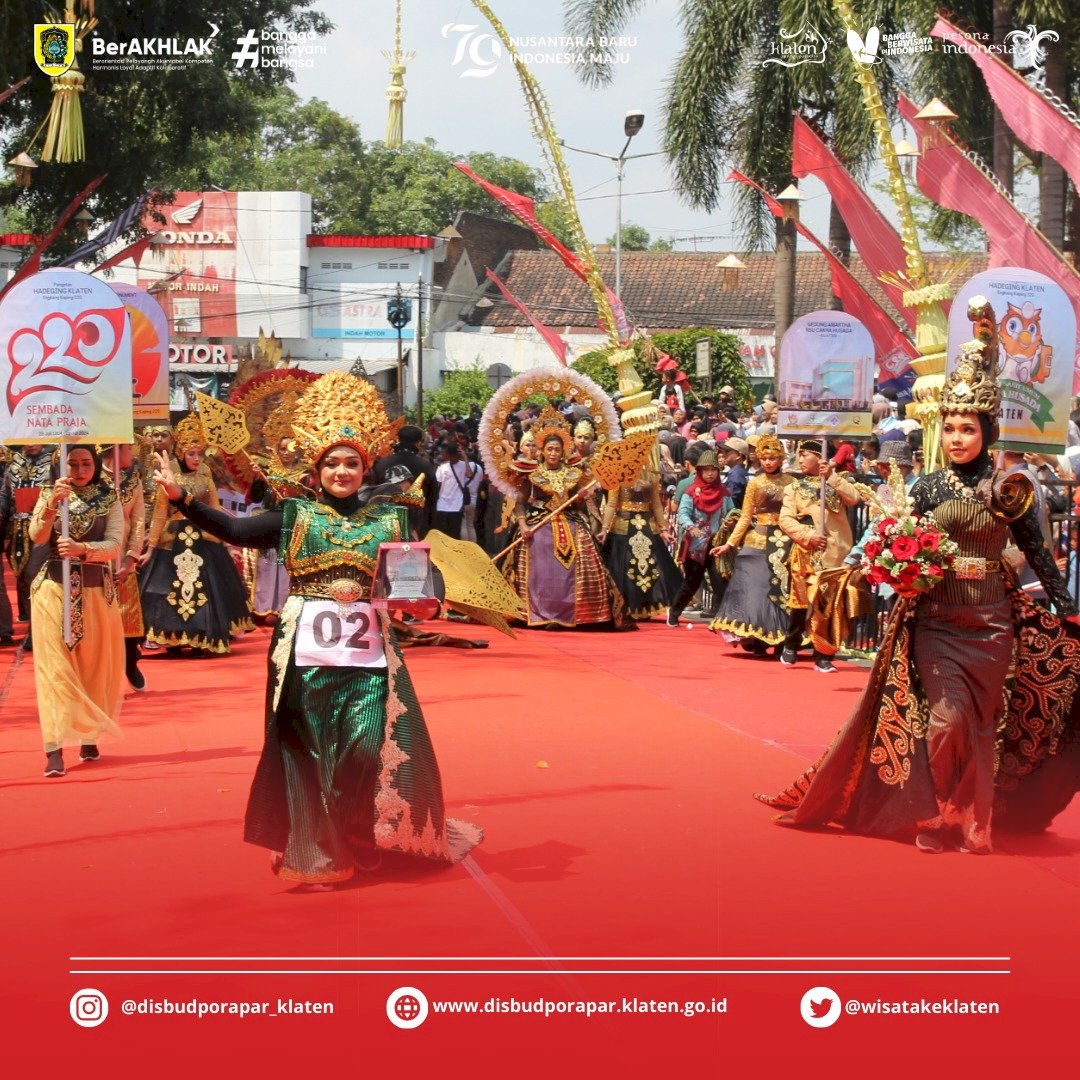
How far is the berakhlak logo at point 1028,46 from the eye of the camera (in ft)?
53.2

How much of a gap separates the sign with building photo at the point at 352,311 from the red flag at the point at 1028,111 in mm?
21825

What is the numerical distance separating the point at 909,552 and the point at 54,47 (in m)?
8.38

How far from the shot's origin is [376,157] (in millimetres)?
30609

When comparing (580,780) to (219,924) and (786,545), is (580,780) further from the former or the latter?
(786,545)

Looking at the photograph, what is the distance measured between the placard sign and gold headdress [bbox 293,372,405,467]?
204 inches

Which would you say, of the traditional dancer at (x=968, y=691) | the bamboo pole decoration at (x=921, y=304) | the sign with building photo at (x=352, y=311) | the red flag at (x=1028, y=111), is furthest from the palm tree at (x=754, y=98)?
the sign with building photo at (x=352, y=311)

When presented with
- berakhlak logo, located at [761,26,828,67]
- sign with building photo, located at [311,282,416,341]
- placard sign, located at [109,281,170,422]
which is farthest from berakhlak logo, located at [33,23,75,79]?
sign with building photo, located at [311,282,416,341]

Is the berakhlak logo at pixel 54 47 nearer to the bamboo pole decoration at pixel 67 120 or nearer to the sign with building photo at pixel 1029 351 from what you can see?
the bamboo pole decoration at pixel 67 120

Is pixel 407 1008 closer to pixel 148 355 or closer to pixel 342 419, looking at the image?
pixel 342 419

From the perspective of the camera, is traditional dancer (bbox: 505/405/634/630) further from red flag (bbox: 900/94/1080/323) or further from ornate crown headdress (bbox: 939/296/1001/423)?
ornate crown headdress (bbox: 939/296/1001/423)

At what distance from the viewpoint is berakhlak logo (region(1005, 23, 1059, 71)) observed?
16219mm

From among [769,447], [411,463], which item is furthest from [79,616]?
[411,463]

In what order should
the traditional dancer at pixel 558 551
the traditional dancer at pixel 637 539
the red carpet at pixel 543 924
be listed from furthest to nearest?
the traditional dancer at pixel 637 539, the traditional dancer at pixel 558 551, the red carpet at pixel 543 924

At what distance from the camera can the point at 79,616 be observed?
8.87 meters
